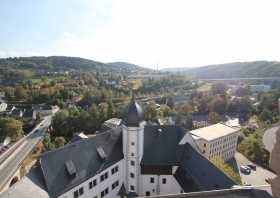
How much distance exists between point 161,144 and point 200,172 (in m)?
7.92

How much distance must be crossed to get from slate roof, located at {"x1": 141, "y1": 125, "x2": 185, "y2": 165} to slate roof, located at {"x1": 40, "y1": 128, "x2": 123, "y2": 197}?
4472 millimetres

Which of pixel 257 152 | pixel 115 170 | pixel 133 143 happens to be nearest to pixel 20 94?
pixel 115 170

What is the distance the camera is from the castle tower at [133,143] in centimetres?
3103

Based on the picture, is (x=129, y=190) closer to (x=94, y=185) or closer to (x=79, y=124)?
(x=94, y=185)

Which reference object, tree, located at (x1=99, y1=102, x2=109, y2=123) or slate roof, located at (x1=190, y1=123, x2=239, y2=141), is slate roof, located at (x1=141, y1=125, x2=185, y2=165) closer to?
slate roof, located at (x1=190, y1=123, x2=239, y2=141)

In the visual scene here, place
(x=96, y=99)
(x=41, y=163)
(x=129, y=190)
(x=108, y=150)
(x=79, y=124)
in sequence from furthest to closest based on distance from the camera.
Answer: (x=96, y=99), (x=79, y=124), (x=129, y=190), (x=108, y=150), (x=41, y=163)

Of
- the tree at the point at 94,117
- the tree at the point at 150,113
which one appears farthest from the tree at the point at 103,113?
the tree at the point at 150,113

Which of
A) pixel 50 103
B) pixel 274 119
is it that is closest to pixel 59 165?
pixel 274 119

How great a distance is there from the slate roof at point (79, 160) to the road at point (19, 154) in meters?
20.1

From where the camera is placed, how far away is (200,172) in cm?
2748

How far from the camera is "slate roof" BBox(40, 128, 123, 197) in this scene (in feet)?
76.2

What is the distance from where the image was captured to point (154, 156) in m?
32.8

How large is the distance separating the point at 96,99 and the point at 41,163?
280ft

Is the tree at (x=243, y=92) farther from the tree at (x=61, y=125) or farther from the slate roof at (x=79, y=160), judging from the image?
the slate roof at (x=79, y=160)
